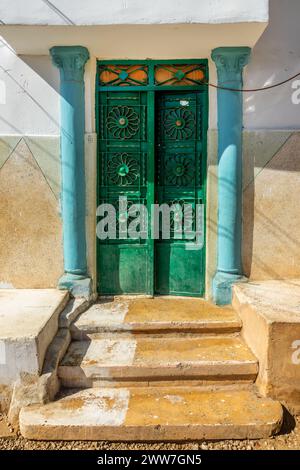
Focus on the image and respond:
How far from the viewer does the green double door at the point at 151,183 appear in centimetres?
506

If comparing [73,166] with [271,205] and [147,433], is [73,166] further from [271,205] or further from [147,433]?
[147,433]

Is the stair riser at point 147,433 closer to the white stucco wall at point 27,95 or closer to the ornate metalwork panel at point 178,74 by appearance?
the white stucco wall at point 27,95

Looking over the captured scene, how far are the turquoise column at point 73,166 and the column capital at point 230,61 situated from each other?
150cm

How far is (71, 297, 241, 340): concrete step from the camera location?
436 cm

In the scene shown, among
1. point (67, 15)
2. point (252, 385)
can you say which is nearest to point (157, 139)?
point (67, 15)

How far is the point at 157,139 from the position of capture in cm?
512

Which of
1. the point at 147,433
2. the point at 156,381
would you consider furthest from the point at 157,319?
the point at 147,433

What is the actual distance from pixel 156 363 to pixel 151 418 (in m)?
0.57

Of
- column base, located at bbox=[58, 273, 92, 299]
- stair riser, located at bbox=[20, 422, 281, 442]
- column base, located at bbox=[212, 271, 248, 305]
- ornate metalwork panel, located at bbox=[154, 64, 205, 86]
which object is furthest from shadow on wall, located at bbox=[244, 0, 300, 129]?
stair riser, located at bbox=[20, 422, 281, 442]

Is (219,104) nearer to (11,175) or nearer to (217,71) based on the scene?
(217,71)

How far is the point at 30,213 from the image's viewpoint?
5023 millimetres

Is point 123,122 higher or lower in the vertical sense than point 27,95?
lower

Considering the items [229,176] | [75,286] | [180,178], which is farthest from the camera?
[180,178]

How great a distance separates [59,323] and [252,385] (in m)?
2.01
